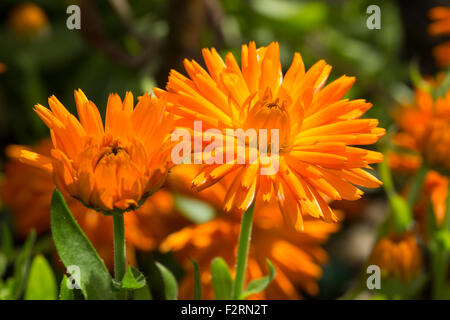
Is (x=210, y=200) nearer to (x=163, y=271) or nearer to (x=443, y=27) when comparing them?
(x=163, y=271)

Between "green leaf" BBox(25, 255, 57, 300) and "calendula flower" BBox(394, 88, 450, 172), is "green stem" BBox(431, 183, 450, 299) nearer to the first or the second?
"calendula flower" BBox(394, 88, 450, 172)

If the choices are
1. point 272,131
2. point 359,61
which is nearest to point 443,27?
point 359,61

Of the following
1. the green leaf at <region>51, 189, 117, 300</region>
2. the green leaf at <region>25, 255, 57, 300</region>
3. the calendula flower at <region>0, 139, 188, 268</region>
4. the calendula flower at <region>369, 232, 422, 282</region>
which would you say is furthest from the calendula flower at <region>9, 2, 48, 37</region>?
the calendula flower at <region>369, 232, 422, 282</region>

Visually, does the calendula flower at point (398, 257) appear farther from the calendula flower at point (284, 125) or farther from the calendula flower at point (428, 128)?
the calendula flower at point (284, 125)

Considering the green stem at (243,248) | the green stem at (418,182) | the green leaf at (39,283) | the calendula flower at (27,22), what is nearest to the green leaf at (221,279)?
the green stem at (243,248)

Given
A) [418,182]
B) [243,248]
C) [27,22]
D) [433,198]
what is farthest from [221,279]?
[27,22]
